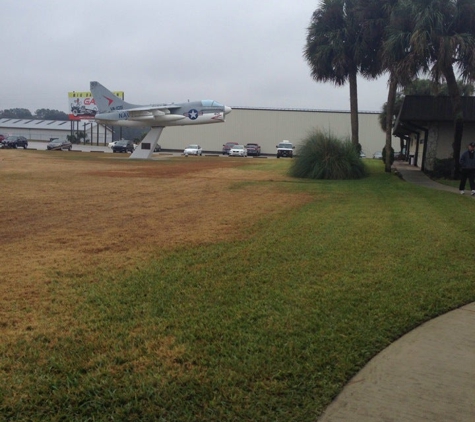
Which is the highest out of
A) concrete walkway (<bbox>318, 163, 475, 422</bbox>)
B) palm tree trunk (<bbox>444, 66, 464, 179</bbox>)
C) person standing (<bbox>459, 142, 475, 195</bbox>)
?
palm tree trunk (<bbox>444, 66, 464, 179</bbox>)

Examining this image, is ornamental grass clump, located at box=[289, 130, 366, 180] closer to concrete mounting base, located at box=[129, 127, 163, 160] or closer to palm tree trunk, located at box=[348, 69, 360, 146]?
palm tree trunk, located at box=[348, 69, 360, 146]

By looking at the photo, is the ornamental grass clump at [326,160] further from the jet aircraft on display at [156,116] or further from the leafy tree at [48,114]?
the leafy tree at [48,114]

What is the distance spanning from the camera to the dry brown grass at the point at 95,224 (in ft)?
19.2

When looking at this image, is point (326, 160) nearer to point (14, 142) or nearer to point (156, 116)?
point (156, 116)

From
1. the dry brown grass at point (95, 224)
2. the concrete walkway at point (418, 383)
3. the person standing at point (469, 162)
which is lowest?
the concrete walkway at point (418, 383)

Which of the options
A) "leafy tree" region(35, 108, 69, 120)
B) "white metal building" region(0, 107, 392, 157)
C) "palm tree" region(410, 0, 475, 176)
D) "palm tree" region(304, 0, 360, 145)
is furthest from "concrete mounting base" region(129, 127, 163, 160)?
"leafy tree" region(35, 108, 69, 120)

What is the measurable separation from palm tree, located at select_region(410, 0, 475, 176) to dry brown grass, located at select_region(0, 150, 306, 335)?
339 inches

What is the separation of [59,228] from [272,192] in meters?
8.34

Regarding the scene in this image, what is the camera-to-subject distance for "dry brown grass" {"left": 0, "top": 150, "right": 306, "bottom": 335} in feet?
19.2

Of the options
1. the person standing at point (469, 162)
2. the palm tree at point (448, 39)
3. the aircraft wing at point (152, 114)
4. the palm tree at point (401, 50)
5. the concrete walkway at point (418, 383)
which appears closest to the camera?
the concrete walkway at point (418, 383)

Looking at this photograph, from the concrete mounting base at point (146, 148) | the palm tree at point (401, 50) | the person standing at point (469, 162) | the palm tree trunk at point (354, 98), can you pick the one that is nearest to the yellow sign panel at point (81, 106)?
the concrete mounting base at point (146, 148)

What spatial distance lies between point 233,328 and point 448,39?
19510 mm

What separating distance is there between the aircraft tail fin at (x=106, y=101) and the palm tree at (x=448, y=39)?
2660 cm

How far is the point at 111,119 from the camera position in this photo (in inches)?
1671
